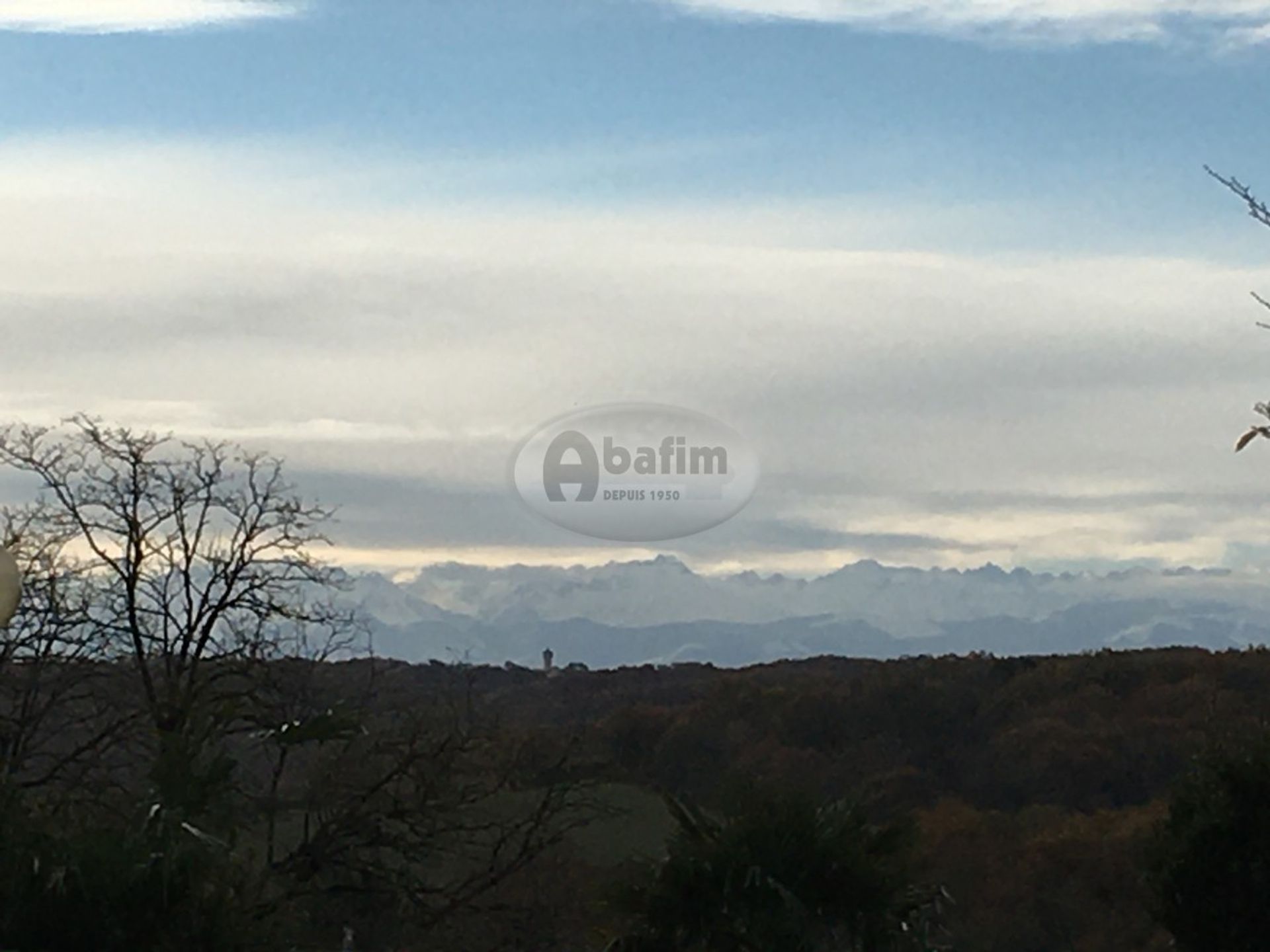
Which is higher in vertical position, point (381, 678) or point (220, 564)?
point (220, 564)

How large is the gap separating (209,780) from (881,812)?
4.68 metres

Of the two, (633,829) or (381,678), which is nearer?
(633,829)

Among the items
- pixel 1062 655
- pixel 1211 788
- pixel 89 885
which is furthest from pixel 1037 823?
pixel 89 885

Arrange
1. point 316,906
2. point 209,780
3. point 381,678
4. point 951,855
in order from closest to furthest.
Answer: point 209,780, point 316,906, point 381,678, point 951,855

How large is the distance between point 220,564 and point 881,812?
1237cm

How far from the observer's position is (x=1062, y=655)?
68.6 m

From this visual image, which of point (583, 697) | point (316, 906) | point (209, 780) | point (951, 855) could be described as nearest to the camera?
point (209, 780)

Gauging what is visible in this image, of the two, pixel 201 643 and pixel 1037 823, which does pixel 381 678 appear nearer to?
pixel 201 643

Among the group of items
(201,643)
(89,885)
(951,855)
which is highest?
(201,643)

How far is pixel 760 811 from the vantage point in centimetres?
1175

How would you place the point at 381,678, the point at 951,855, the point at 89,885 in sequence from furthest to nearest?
the point at 951,855 < the point at 381,678 < the point at 89,885

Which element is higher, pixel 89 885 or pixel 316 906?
pixel 89 885

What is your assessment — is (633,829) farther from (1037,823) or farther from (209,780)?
(1037,823)

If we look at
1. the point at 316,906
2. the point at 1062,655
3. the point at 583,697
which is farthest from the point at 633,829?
the point at 1062,655
